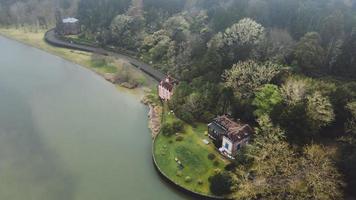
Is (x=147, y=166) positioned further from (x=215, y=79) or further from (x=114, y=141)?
(x=215, y=79)

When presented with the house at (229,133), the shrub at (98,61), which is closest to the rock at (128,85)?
the shrub at (98,61)

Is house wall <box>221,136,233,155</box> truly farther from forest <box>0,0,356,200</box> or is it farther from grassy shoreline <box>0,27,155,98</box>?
grassy shoreline <box>0,27,155,98</box>

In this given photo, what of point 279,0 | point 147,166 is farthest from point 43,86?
point 279,0

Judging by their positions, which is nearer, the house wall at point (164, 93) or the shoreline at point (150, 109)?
the shoreline at point (150, 109)

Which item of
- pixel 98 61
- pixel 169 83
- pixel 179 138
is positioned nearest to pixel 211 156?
pixel 179 138

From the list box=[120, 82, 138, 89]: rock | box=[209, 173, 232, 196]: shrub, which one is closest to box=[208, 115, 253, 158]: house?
box=[209, 173, 232, 196]: shrub

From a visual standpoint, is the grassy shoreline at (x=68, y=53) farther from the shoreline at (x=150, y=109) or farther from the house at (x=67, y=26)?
the house at (x=67, y=26)
